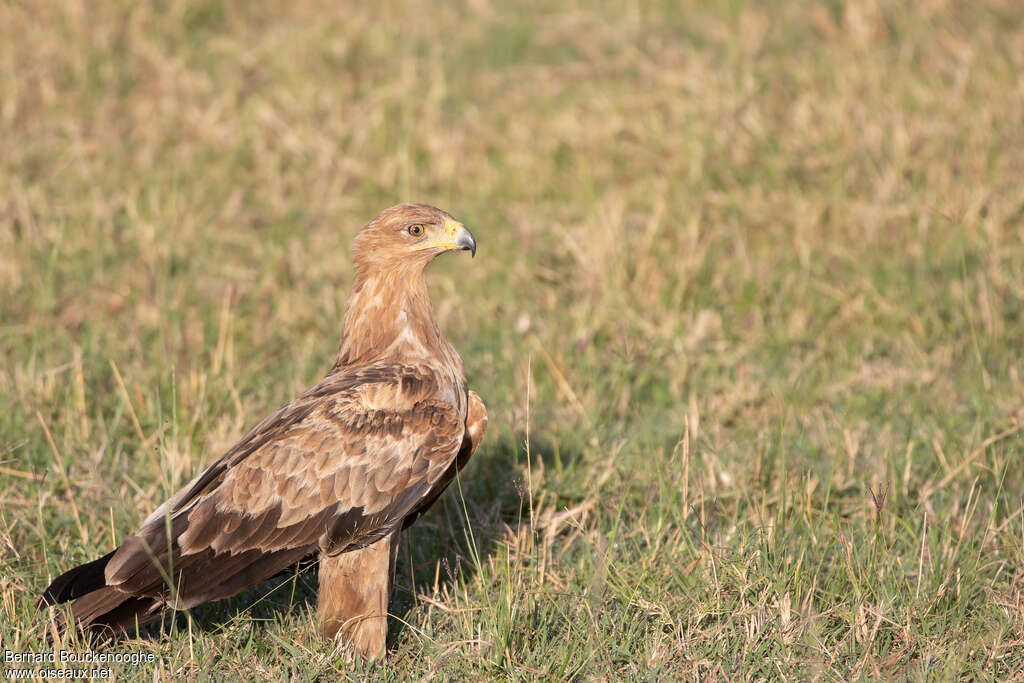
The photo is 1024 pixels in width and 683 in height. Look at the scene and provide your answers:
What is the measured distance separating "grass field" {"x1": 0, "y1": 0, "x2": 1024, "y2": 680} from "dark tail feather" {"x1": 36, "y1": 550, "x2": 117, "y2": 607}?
0.18m

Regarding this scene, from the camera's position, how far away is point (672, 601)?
16.3ft

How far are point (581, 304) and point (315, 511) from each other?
327 centimetres

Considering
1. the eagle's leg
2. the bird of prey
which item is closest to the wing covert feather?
the bird of prey

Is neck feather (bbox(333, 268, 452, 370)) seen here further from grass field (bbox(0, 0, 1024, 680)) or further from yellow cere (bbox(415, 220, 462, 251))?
grass field (bbox(0, 0, 1024, 680))

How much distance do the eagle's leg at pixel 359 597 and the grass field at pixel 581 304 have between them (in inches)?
5.0

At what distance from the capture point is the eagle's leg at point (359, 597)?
15.5ft

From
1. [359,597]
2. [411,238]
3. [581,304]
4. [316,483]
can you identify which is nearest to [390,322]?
[411,238]

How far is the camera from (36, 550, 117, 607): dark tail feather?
4457 millimetres

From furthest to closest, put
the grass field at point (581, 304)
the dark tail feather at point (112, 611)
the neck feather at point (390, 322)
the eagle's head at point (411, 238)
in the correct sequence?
the eagle's head at point (411, 238) → the neck feather at point (390, 322) → the grass field at point (581, 304) → the dark tail feather at point (112, 611)

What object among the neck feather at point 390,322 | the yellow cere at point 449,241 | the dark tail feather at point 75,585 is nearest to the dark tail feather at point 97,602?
the dark tail feather at point 75,585

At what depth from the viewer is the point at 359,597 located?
472 centimetres

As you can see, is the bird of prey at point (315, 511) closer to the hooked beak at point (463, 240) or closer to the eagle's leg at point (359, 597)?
the eagle's leg at point (359, 597)

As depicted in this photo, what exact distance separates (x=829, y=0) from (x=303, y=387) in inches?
244

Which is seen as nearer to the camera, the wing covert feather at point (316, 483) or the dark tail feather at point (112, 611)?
the dark tail feather at point (112, 611)
